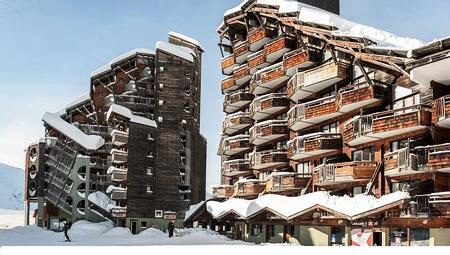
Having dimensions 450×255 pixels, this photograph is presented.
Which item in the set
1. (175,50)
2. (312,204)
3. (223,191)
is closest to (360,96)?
(312,204)

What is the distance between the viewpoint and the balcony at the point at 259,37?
2239 inches

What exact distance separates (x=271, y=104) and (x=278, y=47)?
17.8 ft

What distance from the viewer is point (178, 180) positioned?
249 feet

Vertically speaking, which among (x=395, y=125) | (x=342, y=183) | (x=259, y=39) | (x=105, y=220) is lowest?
(x=105, y=220)

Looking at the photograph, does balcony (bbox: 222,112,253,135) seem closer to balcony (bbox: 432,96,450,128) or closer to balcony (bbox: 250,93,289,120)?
balcony (bbox: 250,93,289,120)

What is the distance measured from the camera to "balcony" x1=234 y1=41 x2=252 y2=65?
61.1 meters

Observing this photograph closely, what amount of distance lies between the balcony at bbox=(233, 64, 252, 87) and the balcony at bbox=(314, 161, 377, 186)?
2148 centimetres

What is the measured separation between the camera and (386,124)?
34.9 meters

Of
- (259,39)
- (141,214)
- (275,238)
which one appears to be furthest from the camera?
(141,214)

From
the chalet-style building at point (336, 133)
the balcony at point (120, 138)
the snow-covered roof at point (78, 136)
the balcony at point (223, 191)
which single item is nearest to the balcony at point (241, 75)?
the chalet-style building at point (336, 133)

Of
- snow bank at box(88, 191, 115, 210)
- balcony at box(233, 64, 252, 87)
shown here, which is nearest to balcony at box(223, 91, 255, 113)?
balcony at box(233, 64, 252, 87)
